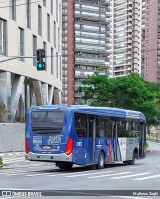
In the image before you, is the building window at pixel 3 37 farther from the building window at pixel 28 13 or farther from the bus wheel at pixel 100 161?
the bus wheel at pixel 100 161

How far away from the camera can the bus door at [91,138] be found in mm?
25392

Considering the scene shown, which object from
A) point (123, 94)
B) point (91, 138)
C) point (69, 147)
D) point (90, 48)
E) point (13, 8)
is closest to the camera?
point (69, 147)

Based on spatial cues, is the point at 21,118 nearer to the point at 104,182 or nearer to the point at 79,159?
the point at 79,159

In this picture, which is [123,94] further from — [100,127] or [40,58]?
[100,127]

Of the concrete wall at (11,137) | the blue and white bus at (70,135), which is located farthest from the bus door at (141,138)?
the concrete wall at (11,137)

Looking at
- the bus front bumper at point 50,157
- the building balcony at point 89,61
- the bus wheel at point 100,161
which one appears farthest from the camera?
the building balcony at point 89,61

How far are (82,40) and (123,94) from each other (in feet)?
328

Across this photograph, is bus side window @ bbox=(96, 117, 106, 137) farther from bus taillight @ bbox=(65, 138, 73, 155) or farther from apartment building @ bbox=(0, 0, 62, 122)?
apartment building @ bbox=(0, 0, 62, 122)

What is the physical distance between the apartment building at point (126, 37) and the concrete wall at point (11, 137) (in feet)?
415

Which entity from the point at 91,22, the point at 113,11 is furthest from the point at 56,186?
the point at 113,11

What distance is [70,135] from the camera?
2380 centimetres

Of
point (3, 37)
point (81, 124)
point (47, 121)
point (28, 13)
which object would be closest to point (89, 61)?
point (28, 13)

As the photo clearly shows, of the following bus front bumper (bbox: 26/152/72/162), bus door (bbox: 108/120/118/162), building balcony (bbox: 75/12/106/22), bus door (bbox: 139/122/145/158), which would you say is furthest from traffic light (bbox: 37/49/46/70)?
building balcony (bbox: 75/12/106/22)

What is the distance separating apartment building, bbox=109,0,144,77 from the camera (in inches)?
6905
